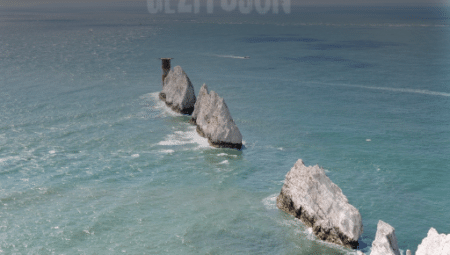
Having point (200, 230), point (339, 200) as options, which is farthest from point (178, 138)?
point (339, 200)

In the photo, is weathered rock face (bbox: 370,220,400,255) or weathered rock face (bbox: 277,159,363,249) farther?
weathered rock face (bbox: 277,159,363,249)

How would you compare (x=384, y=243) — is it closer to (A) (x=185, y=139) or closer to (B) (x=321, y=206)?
(B) (x=321, y=206)

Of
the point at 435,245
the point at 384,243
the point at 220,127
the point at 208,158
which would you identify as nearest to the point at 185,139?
the point at 220,127

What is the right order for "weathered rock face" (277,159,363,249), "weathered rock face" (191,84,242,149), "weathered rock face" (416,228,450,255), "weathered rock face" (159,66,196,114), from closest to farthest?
"weathered rock face" (416,228,450,255) → "weathered rock face" (277,159,363,249) → "weathered rock face" (191,84,242,149) → "weathered rock face" (159,66,196,114)

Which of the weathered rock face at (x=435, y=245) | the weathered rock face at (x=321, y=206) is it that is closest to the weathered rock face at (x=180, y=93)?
the weathered rock face at (x=321, y=206)

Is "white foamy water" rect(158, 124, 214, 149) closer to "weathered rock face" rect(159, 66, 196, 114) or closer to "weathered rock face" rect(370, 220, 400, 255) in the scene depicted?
"weathered rock face" rect(159, 66, 196, 114)

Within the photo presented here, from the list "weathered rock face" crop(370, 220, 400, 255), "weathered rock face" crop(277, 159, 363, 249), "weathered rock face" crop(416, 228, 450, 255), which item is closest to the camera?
"weathered rock face" crop(416, 228, 450, 255)

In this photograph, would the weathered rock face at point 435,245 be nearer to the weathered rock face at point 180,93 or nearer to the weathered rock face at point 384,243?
the weathered rock face at point 384,243

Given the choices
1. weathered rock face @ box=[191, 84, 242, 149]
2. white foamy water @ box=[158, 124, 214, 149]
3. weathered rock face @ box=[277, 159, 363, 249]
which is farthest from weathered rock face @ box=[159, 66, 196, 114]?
weathered rock face @ box=[277, 159, 363, 249]
